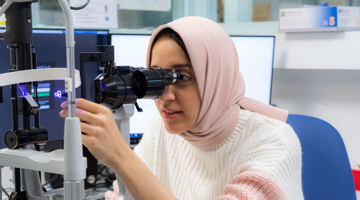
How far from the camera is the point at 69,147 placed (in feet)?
1.62

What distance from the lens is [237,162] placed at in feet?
3.33

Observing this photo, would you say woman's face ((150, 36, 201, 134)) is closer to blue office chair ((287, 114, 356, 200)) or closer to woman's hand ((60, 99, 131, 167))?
woman's hand ((60, 99, 131, 167))

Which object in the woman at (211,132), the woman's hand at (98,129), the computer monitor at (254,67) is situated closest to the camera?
the woman's hand at (98,129)

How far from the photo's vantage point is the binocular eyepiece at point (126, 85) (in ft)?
2.02

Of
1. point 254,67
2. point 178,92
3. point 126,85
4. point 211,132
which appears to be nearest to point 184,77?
point 178,92

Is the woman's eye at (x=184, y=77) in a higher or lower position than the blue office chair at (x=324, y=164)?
higher

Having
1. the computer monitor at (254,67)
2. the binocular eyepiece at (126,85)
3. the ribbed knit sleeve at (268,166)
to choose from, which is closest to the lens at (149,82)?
the binocular eyepiece at (126,85)

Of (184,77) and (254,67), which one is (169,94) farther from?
(254,67)

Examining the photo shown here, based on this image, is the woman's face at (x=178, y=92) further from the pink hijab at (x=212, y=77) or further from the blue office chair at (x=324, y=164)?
the blue office chair at (x=324, y=164)

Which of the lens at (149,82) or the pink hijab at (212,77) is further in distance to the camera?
the pink hijab at (212,77)

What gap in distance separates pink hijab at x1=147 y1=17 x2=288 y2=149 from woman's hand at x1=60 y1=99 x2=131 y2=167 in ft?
1.02

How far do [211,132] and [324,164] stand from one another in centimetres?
36

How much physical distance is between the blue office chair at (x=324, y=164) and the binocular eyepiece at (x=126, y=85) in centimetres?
57

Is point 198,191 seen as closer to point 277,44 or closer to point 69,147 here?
point 69,147
